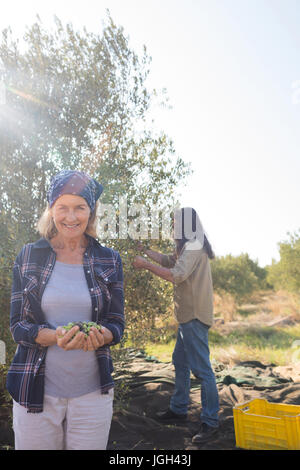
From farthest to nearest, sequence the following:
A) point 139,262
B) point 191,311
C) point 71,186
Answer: point 191,311
point 139,262
point 71,186

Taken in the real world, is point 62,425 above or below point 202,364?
above

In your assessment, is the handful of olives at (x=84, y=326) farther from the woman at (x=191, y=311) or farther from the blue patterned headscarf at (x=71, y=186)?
the woman at (x=191, y=311)

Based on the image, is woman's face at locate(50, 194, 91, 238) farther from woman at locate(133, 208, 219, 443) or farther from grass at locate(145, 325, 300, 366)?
grass at locate(145, 325, 300, 366)

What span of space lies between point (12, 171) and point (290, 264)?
17.9m

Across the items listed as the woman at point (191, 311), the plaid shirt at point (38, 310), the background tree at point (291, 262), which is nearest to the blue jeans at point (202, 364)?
the woman at point (191, 311)

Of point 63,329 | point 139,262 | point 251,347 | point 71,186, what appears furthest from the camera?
point 251,347

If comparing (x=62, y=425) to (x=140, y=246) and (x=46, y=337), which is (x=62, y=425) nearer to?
(x=46, y=337)

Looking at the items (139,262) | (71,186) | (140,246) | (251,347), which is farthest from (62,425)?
(251,347)

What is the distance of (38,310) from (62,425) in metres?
0.62

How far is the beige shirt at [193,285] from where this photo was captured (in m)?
4.91

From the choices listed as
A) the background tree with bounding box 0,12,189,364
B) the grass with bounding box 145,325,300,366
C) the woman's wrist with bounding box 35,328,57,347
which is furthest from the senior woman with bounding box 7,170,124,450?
the grass with bounding box 145,325,300,366

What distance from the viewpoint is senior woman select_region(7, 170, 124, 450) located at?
2133mm

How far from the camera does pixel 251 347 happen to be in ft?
37.2
